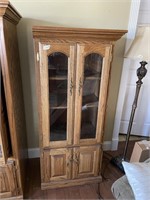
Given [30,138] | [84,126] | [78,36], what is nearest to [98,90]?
[84,126]

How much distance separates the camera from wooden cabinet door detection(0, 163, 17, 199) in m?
1.44

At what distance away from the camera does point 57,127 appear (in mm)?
1587

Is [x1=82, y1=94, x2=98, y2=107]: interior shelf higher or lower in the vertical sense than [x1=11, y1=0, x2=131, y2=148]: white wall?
lower

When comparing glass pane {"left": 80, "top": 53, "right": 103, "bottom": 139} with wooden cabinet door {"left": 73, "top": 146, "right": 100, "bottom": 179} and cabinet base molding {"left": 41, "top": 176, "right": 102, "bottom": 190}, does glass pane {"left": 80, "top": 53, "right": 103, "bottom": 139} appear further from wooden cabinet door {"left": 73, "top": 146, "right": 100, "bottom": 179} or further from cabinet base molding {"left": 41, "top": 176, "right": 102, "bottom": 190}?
cabinet base molding {"left": 41, "top": 176, "right": 102, "bottom": 190}

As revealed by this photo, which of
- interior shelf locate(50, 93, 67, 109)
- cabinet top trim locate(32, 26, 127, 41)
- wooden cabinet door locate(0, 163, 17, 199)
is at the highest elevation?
cabinet top trim locate(32, 26, 127, 41)

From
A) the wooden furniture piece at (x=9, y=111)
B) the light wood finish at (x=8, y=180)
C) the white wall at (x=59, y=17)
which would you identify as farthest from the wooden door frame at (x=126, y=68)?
the light wood finish at (x=8, y=180)

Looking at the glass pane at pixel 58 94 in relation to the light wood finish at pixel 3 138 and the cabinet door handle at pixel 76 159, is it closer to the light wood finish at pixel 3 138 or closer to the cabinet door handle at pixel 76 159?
the cabinet door handle at pixel 76 159

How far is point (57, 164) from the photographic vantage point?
1.67 metres

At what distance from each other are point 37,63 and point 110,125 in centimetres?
140

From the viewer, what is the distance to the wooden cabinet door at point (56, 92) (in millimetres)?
A: 1304

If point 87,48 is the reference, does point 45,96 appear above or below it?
below

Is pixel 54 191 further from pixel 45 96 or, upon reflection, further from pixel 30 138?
pixel 45 96

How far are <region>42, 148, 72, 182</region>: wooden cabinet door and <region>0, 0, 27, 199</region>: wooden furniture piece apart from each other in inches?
10.4

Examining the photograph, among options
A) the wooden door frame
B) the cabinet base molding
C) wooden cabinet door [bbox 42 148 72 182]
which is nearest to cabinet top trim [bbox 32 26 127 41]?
the wooden door frame
